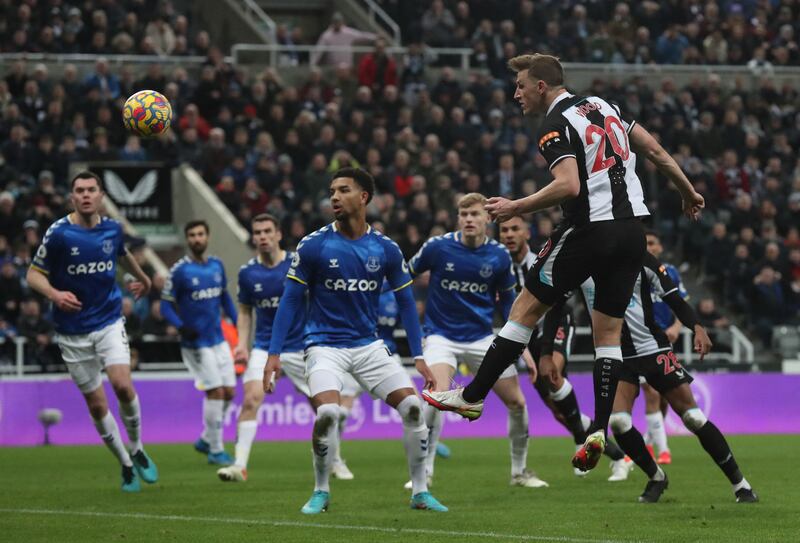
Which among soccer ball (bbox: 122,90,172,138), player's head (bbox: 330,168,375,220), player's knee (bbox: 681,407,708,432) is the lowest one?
player's knee (bbox: 681,407,708,432)

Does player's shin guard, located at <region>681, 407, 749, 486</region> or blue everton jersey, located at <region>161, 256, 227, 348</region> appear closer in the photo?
player's shin guard, located at <region>681, 407, 749, 486</region>

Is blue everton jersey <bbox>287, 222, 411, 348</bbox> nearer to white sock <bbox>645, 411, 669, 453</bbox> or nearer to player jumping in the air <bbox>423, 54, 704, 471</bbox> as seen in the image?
player jumping in the air <bbox>423, 54, 704, 471</bbox>

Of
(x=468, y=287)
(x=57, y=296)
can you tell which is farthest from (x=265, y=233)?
(x=57, y=296)

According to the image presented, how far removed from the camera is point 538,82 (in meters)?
A: 9.26

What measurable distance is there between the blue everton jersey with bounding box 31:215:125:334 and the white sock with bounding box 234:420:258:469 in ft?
6.46

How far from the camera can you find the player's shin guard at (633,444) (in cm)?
1123

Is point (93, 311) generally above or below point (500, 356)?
below

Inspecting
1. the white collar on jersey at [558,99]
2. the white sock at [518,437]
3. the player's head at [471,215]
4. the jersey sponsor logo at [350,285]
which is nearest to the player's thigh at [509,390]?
the white sock at [518,437]

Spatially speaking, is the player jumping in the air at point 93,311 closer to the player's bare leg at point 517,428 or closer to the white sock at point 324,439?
the white sock at point 324,439

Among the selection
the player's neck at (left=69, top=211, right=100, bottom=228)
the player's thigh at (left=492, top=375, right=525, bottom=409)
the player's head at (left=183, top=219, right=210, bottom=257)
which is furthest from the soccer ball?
the player's head at (left=183, top=219, right=210, bottom=257)

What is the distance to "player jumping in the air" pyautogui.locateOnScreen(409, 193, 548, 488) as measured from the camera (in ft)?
43.6

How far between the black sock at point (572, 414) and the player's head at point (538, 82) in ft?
16.8

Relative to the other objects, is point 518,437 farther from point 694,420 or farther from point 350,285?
point 350,285

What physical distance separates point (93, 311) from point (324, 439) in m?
3.48
